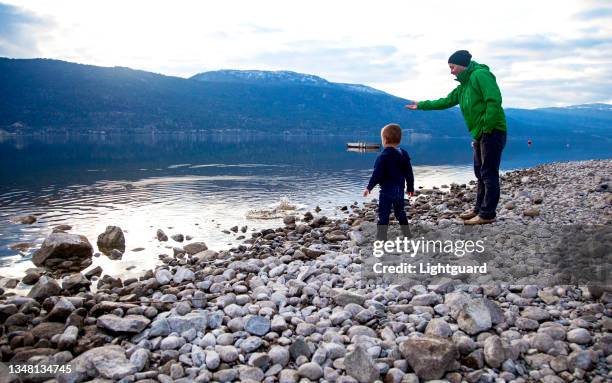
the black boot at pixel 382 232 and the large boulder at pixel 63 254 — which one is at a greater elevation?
the black boot at pixel 382 232

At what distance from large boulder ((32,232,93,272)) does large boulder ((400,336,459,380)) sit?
32.3ft

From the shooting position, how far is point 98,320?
6.25m

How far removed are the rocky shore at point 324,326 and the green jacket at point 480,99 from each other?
2.22 meters

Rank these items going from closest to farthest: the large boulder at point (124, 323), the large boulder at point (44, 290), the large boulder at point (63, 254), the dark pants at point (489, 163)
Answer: the large boulder at point (124, 323) → the large boulder at point (44, 290) → the dark pants at point (489, 163) → the large boulder at point (63, 254)

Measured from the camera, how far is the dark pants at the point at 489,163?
893 cm

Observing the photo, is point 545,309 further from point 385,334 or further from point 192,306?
point 192,306

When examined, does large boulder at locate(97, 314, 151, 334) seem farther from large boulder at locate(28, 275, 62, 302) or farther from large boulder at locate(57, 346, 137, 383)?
large boulder at locate(28, 275, 62, 302)

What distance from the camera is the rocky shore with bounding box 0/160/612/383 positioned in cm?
477

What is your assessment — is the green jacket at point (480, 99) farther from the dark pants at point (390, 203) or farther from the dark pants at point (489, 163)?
the dark pants at point (390, 203)

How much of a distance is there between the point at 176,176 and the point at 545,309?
1310 inches

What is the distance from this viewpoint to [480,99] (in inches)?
351

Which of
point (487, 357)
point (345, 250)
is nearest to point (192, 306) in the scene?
point (345, 250)

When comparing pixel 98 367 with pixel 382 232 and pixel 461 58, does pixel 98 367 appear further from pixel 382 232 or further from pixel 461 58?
pixel 461 58

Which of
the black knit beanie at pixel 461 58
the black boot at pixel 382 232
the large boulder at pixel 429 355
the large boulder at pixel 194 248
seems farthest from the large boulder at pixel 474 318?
the large boulder at pixel 194 248
